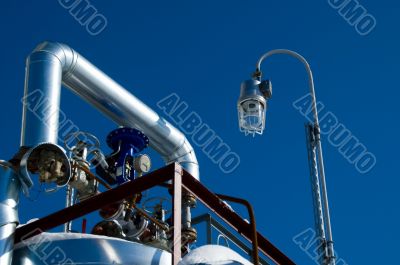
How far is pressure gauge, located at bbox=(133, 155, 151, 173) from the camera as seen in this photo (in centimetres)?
1176

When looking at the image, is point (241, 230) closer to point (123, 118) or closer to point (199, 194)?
point (199, 194)

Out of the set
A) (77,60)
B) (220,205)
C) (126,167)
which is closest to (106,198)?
(220,205)

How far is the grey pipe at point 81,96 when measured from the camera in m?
10.4

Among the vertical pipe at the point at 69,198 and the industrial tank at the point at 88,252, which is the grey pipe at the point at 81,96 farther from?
the industrial tank at the point at 88,252

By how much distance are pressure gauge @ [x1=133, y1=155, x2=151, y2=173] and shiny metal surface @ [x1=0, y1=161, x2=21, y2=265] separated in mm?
2629

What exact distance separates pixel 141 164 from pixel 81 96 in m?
1.52

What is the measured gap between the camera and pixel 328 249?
1061cm

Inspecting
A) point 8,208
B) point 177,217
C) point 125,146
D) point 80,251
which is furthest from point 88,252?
point 125,146

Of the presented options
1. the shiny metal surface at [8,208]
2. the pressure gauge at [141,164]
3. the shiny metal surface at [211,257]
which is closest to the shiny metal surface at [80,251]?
the shiny metal surface at [8,208]

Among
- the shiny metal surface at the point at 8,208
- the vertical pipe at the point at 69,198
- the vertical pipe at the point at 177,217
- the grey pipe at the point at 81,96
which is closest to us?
the vertical pipe at the point at 177,217

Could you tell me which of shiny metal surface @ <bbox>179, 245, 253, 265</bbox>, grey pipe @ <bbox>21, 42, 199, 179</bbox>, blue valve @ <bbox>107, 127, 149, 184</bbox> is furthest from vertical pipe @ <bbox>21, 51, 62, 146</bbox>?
shiny metal surface @ <bbox>179, 245, 253, 265</bbox>

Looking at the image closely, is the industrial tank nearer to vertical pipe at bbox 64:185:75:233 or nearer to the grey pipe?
the grey pipe

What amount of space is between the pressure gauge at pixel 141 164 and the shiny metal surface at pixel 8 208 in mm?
2629

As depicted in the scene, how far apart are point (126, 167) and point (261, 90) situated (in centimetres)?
238
